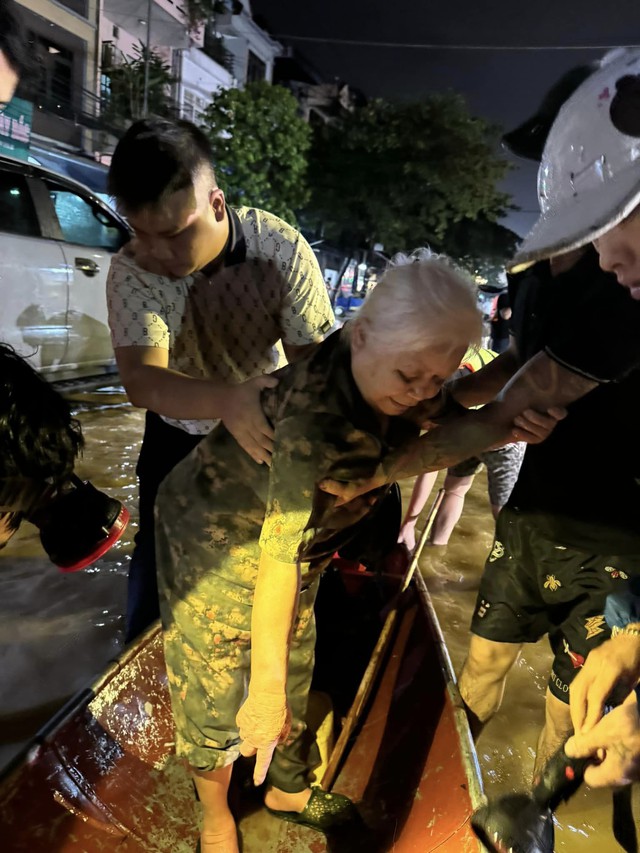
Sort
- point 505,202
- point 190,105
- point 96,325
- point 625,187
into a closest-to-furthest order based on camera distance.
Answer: point 625,187, point 96,325, point 190,105, point 505,202

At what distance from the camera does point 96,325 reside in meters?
4.68

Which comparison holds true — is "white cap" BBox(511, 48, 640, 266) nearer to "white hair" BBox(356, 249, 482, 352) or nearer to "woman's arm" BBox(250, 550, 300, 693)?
"white hair" BBox(356, 249, 482, 352)

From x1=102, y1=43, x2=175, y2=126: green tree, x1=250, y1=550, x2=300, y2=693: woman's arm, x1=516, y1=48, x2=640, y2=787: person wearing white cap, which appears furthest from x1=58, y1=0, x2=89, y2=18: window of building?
x1=250, y1=550, x2=300, y2=693: woman's arm

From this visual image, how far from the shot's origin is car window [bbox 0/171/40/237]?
3.76 metres

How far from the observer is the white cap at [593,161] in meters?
0.93

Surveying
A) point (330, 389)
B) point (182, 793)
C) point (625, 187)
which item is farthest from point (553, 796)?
point (625, 187)

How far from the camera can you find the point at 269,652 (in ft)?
3.40

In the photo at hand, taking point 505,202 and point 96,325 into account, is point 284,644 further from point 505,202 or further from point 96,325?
point 505,202

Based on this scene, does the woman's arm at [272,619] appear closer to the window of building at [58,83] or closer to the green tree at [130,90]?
the window of building at [58,83]

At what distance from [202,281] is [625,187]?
3.37ft

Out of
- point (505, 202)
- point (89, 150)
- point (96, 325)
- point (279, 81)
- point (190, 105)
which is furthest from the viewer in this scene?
point (279, 81)

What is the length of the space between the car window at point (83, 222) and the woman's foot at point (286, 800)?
3.98 metres

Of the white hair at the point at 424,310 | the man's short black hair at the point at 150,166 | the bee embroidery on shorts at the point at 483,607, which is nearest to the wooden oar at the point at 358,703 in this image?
the bee embroidery on shorts at the point at 483,607

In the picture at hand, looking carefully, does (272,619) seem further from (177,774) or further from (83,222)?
(83,222)
